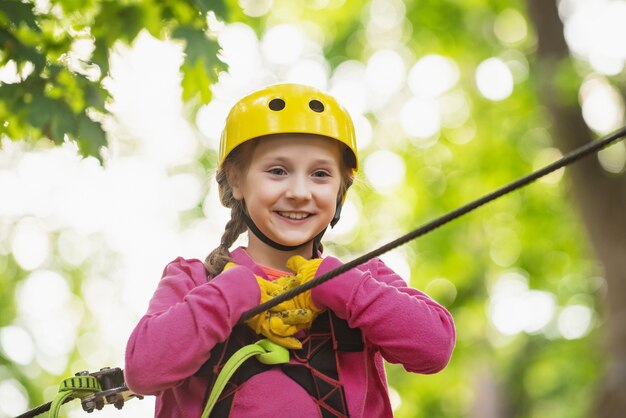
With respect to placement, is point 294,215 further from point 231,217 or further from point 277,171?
point 231,217

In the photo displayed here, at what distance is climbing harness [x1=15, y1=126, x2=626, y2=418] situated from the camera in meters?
2.03

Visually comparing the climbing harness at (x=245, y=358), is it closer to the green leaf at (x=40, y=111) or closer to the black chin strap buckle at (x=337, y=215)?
the black chin strap buckle at (x=337, y=215)

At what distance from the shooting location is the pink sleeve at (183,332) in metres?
2.23

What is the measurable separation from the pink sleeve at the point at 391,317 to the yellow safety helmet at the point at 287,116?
39cm

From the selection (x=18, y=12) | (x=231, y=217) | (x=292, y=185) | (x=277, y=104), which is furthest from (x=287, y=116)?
(x=18, y=12)

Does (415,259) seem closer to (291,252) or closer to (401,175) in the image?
(401,175)

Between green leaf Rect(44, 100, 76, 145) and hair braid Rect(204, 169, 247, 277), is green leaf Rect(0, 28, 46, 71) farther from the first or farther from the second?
hair braid Rect(204, 169, 247, 277)

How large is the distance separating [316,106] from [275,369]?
27.5 inches

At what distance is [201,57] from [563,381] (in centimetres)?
2147

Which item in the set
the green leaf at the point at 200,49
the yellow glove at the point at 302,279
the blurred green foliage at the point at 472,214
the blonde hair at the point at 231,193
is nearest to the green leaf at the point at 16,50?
the green leaf at the point at 200,49

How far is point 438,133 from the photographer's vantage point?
14.8 metres

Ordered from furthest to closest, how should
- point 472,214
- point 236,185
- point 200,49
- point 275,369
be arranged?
point 472,214
point 200,49
point 236,185
point 275,369

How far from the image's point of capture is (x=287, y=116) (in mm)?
2562

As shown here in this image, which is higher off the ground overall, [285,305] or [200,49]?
[200,49]
